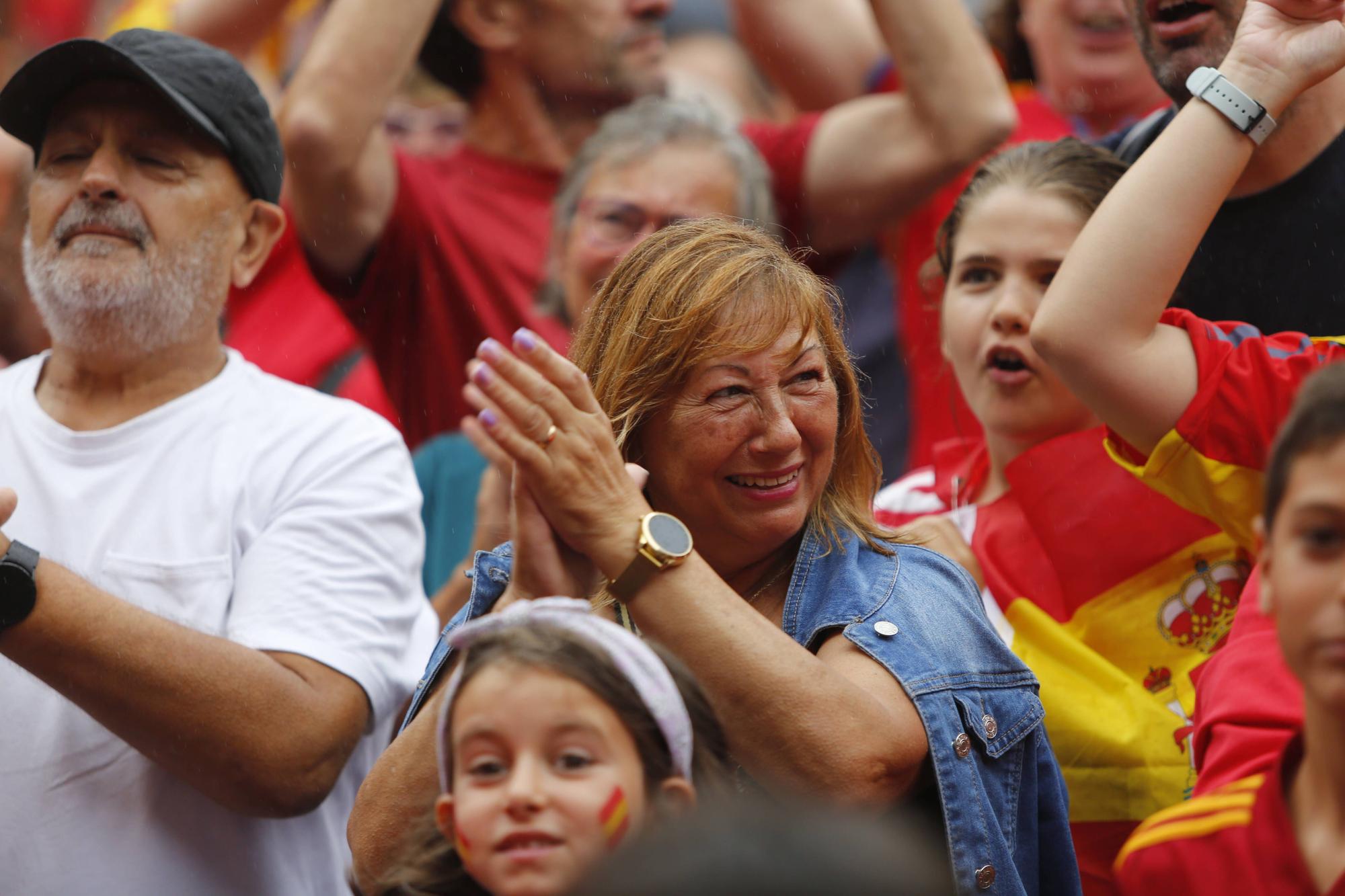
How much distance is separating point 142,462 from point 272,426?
9.5 inches

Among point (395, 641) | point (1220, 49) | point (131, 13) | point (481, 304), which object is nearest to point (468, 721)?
point (395, 641)

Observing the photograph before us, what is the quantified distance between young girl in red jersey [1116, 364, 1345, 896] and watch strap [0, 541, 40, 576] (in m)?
1.73

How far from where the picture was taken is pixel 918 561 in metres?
2.64

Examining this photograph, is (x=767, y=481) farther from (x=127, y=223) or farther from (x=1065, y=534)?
(x=127, y=223)

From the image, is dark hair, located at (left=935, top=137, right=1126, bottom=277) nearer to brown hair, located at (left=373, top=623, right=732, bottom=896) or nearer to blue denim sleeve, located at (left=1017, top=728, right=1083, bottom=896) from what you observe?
blue denim sleeve, located at (left=1017, top=728, right=1083, bottom=896)

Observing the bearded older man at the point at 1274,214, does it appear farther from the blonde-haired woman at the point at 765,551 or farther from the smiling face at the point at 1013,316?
the blonde-haired woman at the point at 765,551

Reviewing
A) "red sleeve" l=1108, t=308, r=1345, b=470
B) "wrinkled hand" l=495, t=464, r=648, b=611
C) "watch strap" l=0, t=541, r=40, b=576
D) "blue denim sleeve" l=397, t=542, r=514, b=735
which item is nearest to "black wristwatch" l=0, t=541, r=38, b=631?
"watch strap" l=0, t=541, r=40, b=576

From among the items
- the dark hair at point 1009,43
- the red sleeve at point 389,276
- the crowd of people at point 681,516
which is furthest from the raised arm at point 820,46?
the red sleeve at point 389,276

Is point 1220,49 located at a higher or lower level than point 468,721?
higher

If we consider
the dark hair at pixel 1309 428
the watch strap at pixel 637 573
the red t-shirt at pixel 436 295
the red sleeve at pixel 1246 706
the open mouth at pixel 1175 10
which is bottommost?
the red t-shirt at pixel 436 295

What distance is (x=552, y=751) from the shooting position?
1.96 m

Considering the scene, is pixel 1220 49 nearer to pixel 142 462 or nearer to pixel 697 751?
pixel 697 751

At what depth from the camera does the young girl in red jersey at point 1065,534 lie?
2.77m

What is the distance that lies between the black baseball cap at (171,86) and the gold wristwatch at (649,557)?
154cm
